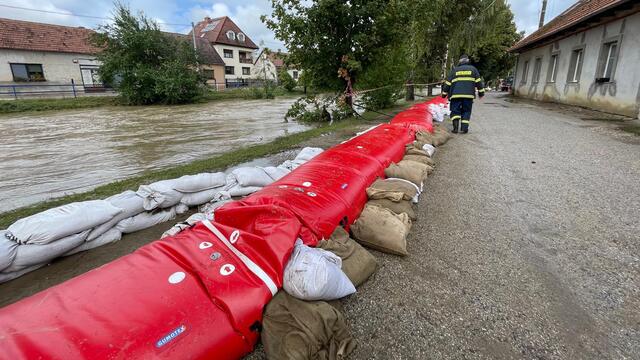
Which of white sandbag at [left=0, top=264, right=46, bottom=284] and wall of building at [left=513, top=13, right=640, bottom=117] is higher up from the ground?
wall of building at [left=513, top=13, right=640, bottom=117]

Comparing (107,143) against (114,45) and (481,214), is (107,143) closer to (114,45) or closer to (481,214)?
(481,214)

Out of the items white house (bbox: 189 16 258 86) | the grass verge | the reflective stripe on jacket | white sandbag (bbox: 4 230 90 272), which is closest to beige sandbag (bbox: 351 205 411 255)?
white sandbag (bbox: 4 230 90 272)

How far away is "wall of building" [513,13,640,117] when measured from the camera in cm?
994

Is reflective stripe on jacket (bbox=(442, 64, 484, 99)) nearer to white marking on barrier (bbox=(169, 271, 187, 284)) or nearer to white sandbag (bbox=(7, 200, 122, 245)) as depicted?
white sandbag (bbox=(7, 200, 122, 245))

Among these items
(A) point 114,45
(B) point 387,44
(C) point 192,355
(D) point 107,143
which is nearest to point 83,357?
(C) point 192,355

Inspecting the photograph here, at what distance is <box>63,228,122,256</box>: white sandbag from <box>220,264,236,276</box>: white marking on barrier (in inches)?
73.7

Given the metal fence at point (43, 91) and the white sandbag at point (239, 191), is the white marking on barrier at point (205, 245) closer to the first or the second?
the white sandbag at point (239, 191)

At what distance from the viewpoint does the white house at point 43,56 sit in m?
25.4

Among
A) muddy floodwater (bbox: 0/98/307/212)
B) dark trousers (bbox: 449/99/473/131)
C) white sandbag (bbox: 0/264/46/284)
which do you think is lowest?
muddy floodwater (bbox: 0/98/307/212)

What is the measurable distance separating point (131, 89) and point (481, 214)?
82.8 ft

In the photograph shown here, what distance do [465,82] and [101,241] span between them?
7329 mm

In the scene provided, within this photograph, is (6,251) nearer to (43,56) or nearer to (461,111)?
(461,111)

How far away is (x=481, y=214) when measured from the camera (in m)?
3.48

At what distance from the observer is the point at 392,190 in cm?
324
